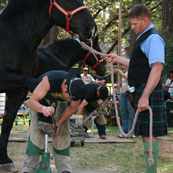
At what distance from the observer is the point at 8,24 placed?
15.2ft

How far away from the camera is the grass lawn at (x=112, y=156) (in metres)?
5.24

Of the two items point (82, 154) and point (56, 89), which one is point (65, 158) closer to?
point (56, 89)

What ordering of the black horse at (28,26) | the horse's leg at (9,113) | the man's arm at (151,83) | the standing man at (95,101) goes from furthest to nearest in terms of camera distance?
the standing man at (95,101), the horse's leg at (9,113), the black horse at (28,26), the man's arm at (151,83)

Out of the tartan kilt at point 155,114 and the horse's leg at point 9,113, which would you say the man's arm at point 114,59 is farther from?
the horse's leg at point 9,113

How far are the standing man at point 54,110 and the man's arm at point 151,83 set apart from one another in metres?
0.69

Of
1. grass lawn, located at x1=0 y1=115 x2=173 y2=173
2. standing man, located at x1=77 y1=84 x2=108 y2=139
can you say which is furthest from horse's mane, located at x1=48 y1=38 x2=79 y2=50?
grass lawn, located at x1=0 y1=115 x2=173 y2=173

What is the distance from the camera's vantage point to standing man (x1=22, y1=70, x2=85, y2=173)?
3.77 metres

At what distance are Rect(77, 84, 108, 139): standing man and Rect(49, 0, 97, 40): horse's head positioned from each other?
126 inches

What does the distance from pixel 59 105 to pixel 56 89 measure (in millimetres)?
386

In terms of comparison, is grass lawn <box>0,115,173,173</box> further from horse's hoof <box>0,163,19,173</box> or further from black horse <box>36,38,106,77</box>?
black horse <box>36,38,106,77</box>

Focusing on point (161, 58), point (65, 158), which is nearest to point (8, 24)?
point (65, 158)

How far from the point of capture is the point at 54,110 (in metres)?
4.00

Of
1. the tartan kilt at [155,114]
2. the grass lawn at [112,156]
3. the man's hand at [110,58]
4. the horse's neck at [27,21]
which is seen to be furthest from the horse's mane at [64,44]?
the tartan kilt at [155,114]

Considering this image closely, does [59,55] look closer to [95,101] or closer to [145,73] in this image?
[95,101]
